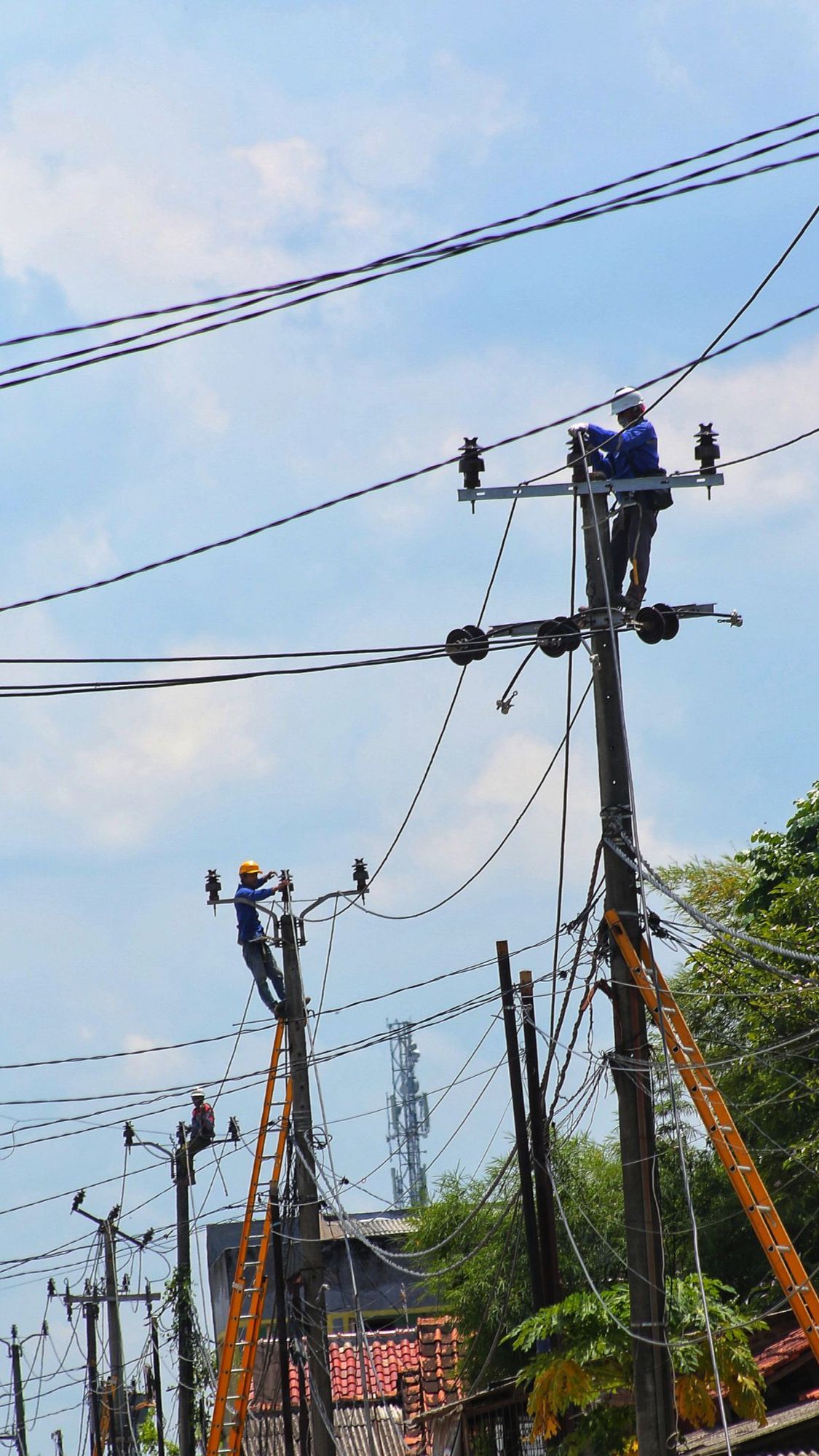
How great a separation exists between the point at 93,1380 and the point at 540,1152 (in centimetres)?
3617

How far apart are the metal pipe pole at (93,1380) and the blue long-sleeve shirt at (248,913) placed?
91.8 feet

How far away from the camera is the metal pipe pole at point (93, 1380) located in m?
47.2

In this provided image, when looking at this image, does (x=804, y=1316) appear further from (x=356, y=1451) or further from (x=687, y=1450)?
(x=356, y=1451)

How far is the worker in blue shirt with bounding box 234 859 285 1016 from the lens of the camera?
70.4ft

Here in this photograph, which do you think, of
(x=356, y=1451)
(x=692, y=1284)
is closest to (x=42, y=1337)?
(x=356, y=1451)

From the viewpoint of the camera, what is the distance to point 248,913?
70.9 ft

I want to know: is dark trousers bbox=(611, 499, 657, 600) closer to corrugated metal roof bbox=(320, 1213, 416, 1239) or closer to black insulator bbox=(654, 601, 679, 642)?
black insulator bbox=(654, 601, 679, 642)

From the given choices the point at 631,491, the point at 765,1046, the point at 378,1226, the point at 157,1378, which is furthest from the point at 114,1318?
the point at 631,491

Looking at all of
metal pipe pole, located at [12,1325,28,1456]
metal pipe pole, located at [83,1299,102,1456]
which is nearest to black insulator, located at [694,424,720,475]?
metal pipe pole, located at [83,1299,102,1456]

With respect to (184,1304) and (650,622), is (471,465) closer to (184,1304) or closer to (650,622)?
(650,622)

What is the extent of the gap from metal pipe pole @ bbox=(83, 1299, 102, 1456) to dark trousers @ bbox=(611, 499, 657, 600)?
37.9 m

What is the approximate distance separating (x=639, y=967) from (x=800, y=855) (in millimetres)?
16082

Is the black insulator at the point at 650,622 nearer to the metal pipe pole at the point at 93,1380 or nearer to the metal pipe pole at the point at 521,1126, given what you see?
the metal pipe pole at the point at 521,1126

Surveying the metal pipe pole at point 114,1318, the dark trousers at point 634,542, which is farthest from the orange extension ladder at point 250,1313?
the metal pipe pole at point 114,1318
